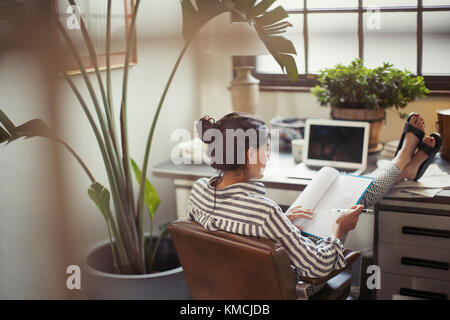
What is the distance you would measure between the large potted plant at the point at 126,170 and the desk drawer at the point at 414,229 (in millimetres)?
674

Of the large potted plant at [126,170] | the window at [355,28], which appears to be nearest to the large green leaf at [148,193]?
the large potted plant at [126,170]

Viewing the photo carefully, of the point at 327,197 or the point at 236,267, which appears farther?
the point at 327,197

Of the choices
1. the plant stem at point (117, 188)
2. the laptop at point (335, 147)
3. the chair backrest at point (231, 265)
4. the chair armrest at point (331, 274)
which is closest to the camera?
the chair backrest at point (231, 265)

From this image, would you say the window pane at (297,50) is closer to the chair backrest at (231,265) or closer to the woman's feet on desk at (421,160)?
the woman's feet on desk at (421,160)

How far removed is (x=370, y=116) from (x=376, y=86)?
14 cm

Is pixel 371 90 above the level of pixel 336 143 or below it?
above

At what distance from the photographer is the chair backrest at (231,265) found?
5.04ft

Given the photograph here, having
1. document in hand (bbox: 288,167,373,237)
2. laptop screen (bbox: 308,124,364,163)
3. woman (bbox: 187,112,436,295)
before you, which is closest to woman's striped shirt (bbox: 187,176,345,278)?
woman (bbox: 187,112,436,295)

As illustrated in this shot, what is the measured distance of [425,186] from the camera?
2.13 metres

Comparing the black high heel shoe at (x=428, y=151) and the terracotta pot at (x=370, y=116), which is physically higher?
the terracotta pot at (x=370, y=116)

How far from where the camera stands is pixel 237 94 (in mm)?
2686
